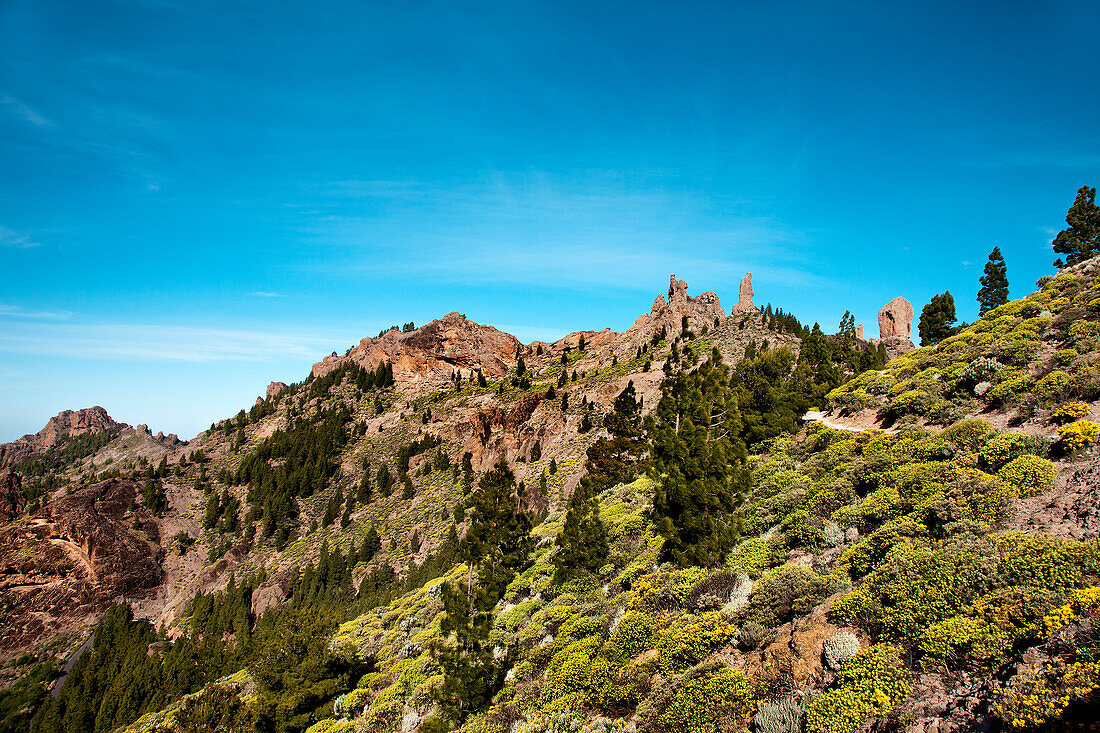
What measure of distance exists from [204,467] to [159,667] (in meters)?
68.2

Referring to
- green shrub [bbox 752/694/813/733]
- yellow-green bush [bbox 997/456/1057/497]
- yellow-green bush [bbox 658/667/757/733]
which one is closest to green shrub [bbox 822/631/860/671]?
green shrub [bbox 752/694/813/733]

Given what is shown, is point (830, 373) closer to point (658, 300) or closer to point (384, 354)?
point (658, 300)

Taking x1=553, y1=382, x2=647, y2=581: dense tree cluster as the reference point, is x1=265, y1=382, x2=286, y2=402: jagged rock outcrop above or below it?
above

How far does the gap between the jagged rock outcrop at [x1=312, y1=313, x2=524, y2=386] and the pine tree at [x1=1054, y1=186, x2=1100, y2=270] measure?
125 meters

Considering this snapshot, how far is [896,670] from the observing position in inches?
413

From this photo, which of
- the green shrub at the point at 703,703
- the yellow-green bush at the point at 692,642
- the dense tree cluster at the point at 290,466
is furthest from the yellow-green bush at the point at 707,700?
the dense tree cluster at the point at 290,466

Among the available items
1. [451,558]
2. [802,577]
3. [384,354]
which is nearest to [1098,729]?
[802,577]

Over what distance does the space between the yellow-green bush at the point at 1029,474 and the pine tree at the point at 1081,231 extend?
4592cm

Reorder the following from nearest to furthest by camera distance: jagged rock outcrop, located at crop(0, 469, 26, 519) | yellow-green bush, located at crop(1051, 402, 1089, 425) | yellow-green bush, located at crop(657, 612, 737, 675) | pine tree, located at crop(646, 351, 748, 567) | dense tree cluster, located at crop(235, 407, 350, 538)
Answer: yellow-green bush, located at crop(657, 612, 737, 675) → yellow-green bush, located at crop(1051, 402, 1089, 425) → pine tree, located at crop(646, 351, 748, 567) → dense tree cluster, located at crop(235, 407, 350, 538) → jagged rock outcrop, located at crop(0, 469, 26, 519)

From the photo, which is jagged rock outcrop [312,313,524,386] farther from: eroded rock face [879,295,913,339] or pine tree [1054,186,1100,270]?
pine tree [1054,186,1100,270]

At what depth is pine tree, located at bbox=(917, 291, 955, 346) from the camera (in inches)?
2584

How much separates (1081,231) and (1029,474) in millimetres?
49485

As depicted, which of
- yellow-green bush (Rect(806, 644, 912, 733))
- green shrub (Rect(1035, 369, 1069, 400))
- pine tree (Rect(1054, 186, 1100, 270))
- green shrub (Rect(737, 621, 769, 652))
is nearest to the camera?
yellow-green bush (Rect(806, 644, 912, 733))

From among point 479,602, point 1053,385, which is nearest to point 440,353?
point 479,602
